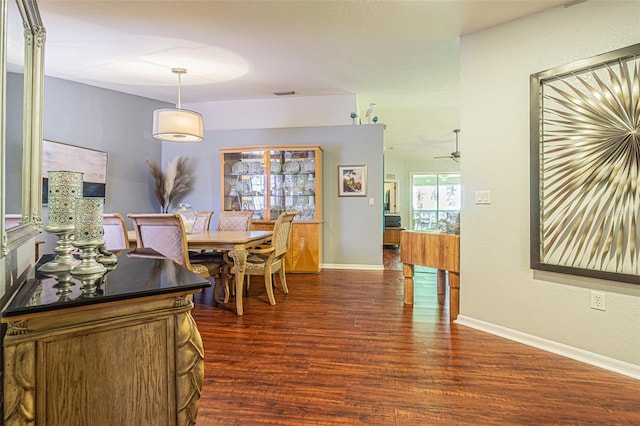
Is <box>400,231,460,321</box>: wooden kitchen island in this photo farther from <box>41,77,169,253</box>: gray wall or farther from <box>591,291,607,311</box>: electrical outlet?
<box>41,77,169,253</box>: gray wall

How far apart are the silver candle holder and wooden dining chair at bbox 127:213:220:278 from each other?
152cm

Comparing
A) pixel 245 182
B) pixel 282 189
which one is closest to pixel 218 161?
pixel 245 182

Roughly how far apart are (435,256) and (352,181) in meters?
2.31

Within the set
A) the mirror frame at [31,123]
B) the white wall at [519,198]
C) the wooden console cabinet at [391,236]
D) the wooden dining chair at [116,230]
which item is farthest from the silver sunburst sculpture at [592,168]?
the wooden console cabinet at [391,236]

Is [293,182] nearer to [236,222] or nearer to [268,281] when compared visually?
[236,222]

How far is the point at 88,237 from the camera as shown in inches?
44.4

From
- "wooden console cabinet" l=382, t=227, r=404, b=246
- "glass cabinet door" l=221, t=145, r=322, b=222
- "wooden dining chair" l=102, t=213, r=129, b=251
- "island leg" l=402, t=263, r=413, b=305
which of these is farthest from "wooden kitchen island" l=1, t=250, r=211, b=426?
"wooden console cabinet" l=382, t=227, r=404, b=246

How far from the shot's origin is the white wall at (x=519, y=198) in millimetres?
2045

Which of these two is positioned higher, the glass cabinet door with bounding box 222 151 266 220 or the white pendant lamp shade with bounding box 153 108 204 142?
the white pendant lamp shade with bounding box 153 108 204 142

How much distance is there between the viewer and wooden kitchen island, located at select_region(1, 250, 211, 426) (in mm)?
809

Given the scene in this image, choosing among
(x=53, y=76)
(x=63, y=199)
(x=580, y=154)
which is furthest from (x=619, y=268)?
(x=53, y=76)

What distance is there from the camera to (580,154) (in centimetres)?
217

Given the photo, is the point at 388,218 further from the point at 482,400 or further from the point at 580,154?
the point at 482,400

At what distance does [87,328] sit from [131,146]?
15.7ft
